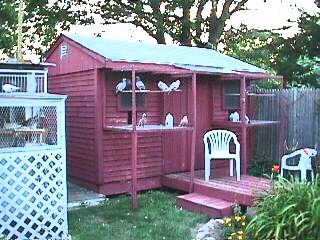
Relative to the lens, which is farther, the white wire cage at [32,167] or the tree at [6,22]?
the tree at [6,22]

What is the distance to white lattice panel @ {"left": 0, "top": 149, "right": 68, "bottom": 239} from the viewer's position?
5.64 m

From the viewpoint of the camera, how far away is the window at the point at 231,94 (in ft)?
32.8

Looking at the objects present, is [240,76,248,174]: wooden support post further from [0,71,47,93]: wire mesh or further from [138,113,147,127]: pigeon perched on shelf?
[0,71,47,93]: wire mesh

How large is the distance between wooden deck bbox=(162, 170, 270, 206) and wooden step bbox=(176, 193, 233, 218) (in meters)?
0.11

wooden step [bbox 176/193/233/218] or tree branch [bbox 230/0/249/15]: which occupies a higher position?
tree branch [bbox 230/0/249/15]

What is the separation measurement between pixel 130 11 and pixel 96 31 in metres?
1.74

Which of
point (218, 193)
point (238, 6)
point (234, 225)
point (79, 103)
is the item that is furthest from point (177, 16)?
point (234, 225)

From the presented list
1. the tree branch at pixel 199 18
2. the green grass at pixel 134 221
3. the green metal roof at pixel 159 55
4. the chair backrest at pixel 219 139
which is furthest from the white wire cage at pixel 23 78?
the tree branch at pixel 199 18

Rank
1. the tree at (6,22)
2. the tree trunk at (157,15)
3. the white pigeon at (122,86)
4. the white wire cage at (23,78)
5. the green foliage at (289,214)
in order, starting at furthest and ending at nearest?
the tree trunk at (157,15), the tree at (6,22), the white pigeon at (122,86), the white wire cage at (23,78), the green foliage at (289,214)

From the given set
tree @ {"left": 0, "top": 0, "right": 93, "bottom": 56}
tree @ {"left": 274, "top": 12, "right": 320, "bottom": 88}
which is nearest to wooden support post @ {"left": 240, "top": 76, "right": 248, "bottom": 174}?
tree @ {"left": 274, "top": 12, "right": 320, "bottom": 88}

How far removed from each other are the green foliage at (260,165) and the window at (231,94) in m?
1.32

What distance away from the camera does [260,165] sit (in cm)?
1023

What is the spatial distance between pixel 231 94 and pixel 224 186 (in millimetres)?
2982

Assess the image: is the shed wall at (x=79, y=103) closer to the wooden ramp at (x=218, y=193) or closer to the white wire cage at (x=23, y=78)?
the white wire cage at (x=23, y=78)
